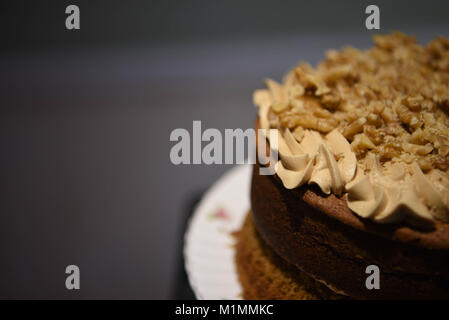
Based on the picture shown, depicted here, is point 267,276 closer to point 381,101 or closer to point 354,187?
point 354,187

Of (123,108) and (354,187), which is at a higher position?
(123,108)

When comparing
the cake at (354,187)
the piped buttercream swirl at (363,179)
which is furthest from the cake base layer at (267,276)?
the piped buttercream swirl at (363,179)

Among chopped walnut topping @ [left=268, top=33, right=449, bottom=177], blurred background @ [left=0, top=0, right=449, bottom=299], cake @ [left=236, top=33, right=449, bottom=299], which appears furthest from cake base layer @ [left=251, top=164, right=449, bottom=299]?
blurred background @ [left=0, top=0, right=449, bottom=299]

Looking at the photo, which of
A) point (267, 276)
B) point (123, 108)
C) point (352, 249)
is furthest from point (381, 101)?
point (123, 108)

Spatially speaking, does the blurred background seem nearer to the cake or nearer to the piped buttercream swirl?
the cake

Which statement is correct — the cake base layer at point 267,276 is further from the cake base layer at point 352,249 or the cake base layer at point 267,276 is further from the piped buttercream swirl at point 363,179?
the piped buttercream swirl at point 363,179

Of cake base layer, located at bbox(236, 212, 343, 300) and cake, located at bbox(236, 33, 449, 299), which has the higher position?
cake, located at bbox(236, 33, 449, 299)
